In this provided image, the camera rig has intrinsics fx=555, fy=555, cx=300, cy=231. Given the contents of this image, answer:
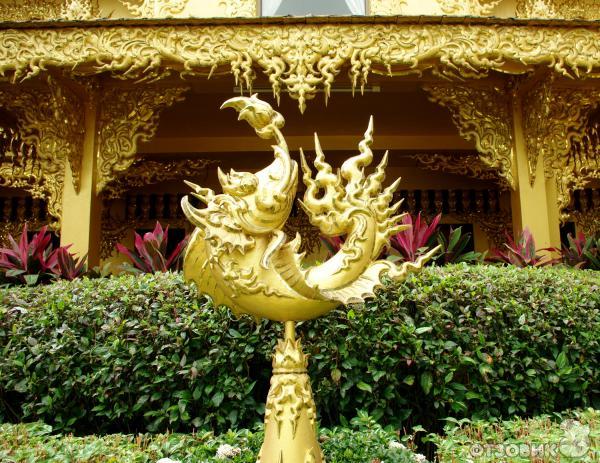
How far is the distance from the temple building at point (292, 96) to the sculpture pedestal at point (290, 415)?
3.58m

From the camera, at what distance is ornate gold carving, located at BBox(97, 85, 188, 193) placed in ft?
20.0

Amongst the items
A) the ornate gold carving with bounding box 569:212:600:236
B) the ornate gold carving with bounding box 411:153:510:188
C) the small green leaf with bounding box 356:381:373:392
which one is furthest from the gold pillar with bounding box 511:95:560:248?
the small green leaf with bounding box 356:381:373:392

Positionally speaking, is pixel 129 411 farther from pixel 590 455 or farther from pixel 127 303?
pixel 590 455

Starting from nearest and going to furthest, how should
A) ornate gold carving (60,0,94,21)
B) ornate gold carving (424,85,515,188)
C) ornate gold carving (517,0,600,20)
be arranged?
ornate gold carving (424,85,515,188)
ornate gold carving (60,0,94,21)
ornate gold carving (517,0,600,20)

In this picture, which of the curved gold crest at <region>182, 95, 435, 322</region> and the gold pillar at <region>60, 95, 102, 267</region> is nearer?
the curved gold crest at <region>182, 95, 435, 322</region>

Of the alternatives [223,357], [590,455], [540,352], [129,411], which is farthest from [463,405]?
[129,411]

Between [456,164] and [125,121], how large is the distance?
15.2 feet

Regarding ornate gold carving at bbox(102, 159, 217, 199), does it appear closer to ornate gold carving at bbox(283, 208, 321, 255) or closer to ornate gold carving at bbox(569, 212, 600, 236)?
ornate gold carving at bbox(283, 208, 321, 255)

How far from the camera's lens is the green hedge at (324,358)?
290 centimetres

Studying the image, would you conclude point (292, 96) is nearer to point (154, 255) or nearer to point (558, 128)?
point (154, 255)

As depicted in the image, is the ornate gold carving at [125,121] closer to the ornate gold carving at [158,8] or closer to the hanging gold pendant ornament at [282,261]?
the ornate gold carving at [158,8]

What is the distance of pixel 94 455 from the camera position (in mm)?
2209

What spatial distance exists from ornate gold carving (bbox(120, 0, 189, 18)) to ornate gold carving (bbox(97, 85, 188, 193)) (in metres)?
1.37

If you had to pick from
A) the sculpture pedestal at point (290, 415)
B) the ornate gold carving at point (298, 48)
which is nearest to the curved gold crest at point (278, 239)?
the sculpture pedestal at point (290, 415)
